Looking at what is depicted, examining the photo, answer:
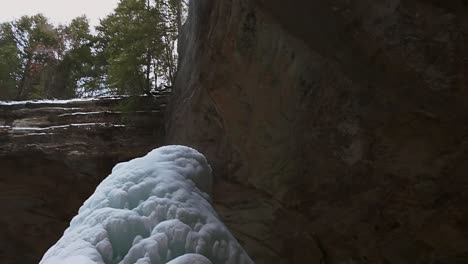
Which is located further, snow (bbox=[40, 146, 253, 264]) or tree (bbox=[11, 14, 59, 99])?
tree (bbox=[11, 14, 59, 99])

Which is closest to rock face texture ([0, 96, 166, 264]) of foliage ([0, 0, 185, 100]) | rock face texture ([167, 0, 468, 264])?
foliage ([0, 0, 185, 100])

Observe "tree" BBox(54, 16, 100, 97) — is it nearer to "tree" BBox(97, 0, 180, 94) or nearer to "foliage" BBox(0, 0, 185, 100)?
"foliage" BBox(0, 0, 185, 100)

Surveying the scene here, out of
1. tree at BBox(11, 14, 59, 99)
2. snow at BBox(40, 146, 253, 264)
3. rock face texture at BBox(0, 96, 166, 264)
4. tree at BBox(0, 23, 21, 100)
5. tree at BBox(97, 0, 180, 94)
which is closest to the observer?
snow at BBox(40, 146, 253, 264)

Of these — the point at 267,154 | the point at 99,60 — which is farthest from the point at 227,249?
the point at 99,60

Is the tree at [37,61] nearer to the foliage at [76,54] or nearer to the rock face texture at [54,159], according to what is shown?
the foliage at [76,54]

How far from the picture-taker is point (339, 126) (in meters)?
5.71

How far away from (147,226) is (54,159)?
22.5ft

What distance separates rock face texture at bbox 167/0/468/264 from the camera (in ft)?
16.7

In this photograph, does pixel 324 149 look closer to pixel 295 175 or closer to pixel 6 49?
pixel 295 175

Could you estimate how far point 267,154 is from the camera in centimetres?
647

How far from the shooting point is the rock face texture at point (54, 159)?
8.76m

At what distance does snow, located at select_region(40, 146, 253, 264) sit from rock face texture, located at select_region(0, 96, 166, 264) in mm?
5987

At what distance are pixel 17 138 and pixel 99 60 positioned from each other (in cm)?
574

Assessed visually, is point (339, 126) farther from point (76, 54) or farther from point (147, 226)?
point (76, 54)
